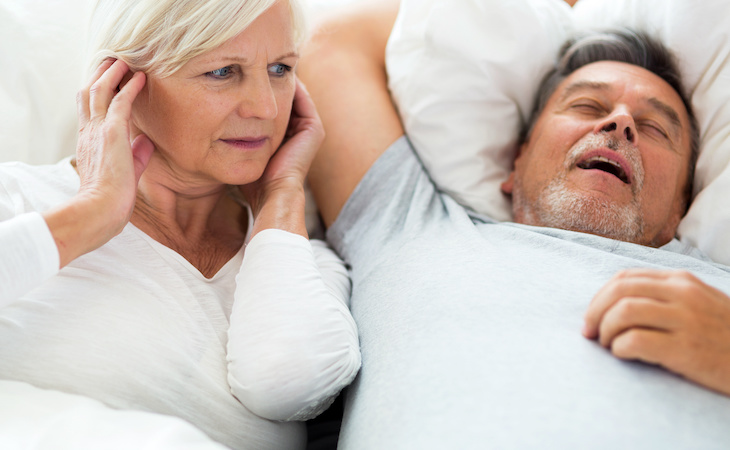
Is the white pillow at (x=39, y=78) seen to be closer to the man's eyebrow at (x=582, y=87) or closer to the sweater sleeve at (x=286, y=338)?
the sweater sleeve at (x=286, y=338)

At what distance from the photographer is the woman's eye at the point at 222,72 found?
1.09m

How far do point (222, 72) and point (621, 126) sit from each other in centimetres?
92

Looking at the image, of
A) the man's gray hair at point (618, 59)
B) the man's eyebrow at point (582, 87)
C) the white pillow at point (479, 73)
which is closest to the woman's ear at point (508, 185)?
the white pillow at point (479, 73)

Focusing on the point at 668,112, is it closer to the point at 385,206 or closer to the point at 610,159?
the point at 610,159

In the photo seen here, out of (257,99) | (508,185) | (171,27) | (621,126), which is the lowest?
(508,185)

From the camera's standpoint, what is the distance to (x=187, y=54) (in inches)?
41.3

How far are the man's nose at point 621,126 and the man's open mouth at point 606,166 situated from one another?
0.22ft

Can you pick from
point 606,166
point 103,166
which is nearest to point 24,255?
point 103,166

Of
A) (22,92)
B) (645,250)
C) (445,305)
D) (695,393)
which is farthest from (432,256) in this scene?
(22,92)

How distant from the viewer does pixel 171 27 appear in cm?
103

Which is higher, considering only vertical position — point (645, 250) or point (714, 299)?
point (714, 299)

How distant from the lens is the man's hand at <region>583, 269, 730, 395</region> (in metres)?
0.79

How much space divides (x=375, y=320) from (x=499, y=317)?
267 millimetres

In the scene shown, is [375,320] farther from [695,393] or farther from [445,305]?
[695,393]
